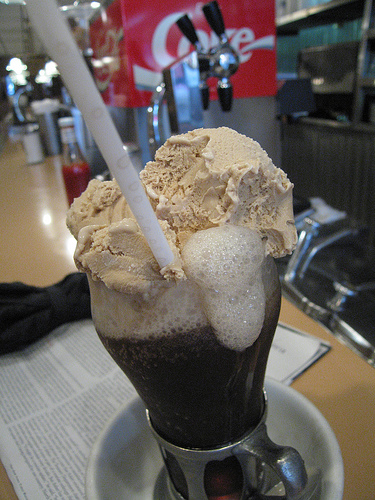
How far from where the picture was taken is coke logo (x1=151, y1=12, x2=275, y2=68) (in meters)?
1.71

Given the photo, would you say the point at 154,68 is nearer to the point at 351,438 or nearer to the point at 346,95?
the point at 351,438

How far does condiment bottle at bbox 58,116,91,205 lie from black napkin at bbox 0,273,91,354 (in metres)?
0.75

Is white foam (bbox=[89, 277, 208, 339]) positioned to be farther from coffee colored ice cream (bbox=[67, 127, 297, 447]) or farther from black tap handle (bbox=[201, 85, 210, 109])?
black tap handle (bbox=[201, 85, 210, 109])

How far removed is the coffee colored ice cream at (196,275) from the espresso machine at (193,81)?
0.96 meters

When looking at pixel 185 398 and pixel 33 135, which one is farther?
pixel 33 135

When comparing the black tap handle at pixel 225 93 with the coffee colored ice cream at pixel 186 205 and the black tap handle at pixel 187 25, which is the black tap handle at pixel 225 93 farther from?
the coffee colored ice cream at pixel 186 205

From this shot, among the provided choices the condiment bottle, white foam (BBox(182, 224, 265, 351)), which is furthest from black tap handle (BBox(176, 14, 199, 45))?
white foam (BBox(182, 224, 265, 351))

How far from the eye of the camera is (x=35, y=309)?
93cm

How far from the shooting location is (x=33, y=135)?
2.77 meters

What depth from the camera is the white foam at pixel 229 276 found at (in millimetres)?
342

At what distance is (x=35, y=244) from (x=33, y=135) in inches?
66.3

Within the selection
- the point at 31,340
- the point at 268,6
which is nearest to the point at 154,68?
the point at 268,6

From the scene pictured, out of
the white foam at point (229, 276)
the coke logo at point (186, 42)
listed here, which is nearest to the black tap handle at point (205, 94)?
the coke logo at point (186, 42)

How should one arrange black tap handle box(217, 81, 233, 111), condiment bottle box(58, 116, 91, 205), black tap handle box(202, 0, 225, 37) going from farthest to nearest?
1. condiment bottle box(58, 116, 91, 205)
2. black tap handle box(217, 81, 233, 111)
3. black tap handle box(202, 0, 225, 37)
